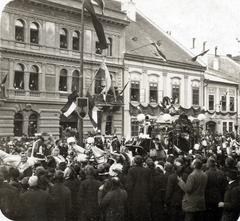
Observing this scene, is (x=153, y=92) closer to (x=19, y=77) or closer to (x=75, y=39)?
(x=75, y=39)

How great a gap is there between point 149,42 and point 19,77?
50.0 ft

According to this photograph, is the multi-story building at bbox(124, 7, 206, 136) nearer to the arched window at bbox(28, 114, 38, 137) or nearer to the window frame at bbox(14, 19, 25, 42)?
the arched window at bbox(28, 114, 38, 137)

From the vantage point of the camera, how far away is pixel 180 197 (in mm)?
7797

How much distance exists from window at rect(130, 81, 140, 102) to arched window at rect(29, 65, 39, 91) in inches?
366

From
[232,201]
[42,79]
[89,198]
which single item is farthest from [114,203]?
[42,79]

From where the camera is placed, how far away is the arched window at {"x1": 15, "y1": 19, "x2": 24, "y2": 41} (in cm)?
2432

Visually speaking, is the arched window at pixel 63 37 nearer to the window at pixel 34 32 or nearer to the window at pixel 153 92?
the window at pixel 34 32

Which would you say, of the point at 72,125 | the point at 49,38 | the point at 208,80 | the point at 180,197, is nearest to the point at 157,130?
the point at 180,197

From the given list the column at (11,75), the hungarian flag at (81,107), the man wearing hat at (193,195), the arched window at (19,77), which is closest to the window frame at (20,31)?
the column at (11,75)

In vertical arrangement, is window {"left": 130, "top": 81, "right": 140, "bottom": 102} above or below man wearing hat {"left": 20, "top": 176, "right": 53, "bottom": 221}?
above

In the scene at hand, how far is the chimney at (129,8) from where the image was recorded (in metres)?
35.3

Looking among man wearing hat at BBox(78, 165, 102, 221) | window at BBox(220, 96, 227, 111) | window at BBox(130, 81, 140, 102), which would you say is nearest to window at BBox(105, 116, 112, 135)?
window at BBox(130, 81, 140, 102)

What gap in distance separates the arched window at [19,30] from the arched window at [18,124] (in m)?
5.15

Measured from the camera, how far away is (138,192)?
297 inches
